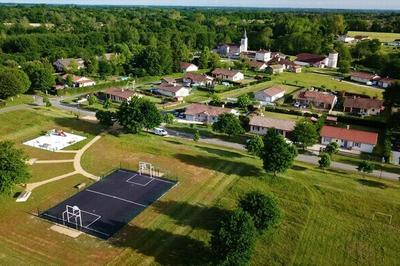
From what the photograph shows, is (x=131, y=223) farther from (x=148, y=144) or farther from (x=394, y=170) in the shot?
(x=394, y=170)

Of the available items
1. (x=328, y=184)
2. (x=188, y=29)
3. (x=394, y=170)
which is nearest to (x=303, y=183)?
(x=328, y=184)

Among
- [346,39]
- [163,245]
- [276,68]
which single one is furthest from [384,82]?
[163,245]

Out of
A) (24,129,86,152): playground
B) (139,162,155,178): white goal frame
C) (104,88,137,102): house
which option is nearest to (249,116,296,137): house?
(139,162,155,178): white goal frame

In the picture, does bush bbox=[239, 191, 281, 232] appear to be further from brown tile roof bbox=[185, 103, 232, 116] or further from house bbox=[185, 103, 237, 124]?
brown tile roof bbox=[185, 103, 232, 116]

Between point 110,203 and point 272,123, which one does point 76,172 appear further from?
point 272,123

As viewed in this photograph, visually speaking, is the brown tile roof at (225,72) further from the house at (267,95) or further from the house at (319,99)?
the house at (319,99)
